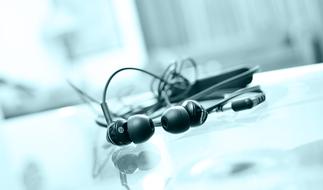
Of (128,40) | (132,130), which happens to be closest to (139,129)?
(132,130)

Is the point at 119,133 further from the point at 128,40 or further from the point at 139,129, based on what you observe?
the point at 128,40

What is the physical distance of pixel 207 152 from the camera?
1.48ft

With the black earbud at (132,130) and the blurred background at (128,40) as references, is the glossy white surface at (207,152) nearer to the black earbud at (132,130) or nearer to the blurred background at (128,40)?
the black earbud at (132,130)

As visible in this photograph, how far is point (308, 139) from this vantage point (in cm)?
40

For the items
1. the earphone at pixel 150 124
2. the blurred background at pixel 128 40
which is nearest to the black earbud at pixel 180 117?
the earphone at pixel 150 124

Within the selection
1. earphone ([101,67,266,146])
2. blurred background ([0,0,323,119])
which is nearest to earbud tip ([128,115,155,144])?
earphone ([101,67,266,146])

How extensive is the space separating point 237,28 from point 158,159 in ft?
3.98

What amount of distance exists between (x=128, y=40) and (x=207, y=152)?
142 cm

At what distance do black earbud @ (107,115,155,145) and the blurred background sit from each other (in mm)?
964

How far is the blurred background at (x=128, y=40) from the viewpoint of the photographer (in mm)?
1455

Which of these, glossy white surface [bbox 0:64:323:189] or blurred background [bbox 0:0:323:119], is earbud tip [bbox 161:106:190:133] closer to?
glossy white surface [bbox 0:64:323:189]

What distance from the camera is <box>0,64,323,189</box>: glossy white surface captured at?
37cm

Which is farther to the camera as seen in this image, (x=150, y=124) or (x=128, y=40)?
(x=128, y=40)

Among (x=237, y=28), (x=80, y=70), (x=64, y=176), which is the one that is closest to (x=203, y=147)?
(x=64, y=176)
